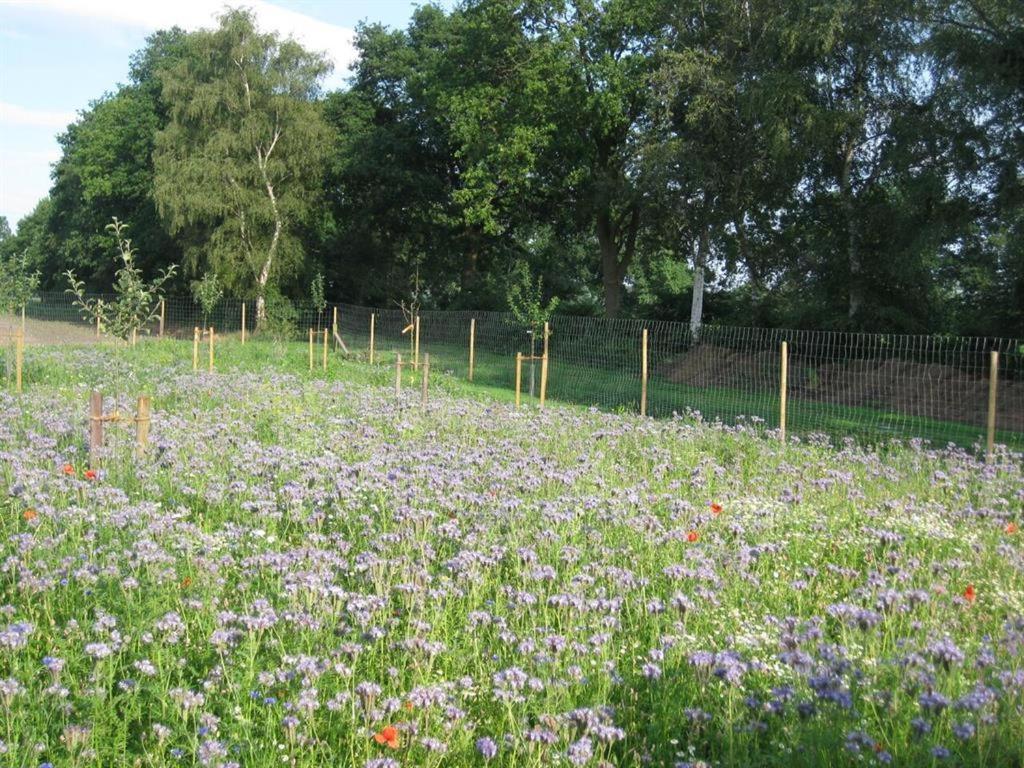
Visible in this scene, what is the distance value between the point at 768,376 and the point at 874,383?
2.09 metres

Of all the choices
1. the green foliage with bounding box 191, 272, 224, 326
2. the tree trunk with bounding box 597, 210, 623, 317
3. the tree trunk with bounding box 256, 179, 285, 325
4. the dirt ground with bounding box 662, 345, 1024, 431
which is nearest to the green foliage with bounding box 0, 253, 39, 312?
the green foliage with bounding box 191, 272, 224, 326

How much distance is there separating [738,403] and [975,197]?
435 inches

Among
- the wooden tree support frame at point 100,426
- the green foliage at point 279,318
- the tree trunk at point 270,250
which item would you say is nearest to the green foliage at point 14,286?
the green foliage at point 279,318

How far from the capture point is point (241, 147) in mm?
38969

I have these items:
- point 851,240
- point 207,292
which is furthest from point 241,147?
point 851,240

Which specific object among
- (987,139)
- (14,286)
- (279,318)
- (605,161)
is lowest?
(279,318)

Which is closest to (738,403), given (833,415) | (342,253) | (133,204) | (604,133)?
(833,415)

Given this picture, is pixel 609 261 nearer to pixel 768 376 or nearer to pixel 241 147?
pixel 241 147

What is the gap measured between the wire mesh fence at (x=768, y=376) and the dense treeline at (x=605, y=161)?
369 cm

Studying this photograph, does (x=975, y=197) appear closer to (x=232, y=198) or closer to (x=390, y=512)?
(x=390, y=512)

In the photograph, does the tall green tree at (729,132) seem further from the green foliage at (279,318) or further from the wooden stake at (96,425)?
the wooden stake at (96,425)

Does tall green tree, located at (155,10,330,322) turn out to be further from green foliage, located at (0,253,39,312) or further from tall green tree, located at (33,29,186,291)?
green foliage, located at (0,253,39,312)

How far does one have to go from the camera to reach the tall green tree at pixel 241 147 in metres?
38.6

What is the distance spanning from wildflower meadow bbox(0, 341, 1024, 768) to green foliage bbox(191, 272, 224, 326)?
27124 millimetres
